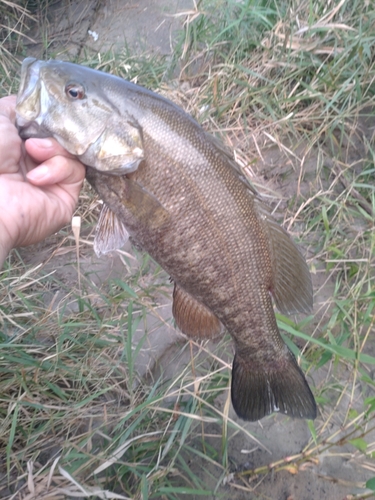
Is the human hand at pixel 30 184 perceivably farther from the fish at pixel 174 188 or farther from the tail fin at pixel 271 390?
the tail fin at pixel 271 390

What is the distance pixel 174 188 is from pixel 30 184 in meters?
0.69

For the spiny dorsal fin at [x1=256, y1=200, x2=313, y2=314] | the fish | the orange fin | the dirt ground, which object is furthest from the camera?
the dirt ground

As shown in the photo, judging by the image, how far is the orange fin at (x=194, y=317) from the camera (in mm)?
1703

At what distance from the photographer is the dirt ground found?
1921mm

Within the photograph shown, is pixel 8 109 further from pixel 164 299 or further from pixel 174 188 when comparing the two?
pixel 164 299

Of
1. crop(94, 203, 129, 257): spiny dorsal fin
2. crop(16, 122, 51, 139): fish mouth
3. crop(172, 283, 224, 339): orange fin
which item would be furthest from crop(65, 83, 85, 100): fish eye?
crop(172, 283, 224, 339): orange fin

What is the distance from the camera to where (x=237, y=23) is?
3.07m

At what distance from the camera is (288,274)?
1.63 metres

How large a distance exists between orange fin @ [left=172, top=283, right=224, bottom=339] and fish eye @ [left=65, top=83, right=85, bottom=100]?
87 cm

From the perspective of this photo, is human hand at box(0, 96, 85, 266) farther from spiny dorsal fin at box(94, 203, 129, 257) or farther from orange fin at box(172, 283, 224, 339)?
orange fin at box(172, 283, 224, 339)

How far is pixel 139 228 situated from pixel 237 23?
238 centimetres

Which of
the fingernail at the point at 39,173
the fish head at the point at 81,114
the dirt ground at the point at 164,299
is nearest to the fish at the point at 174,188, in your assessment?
the fish head at the point at 81,114

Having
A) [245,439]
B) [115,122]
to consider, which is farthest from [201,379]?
[115,122]

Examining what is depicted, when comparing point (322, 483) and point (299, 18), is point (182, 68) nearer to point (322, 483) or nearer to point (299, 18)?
point (299, 18)
